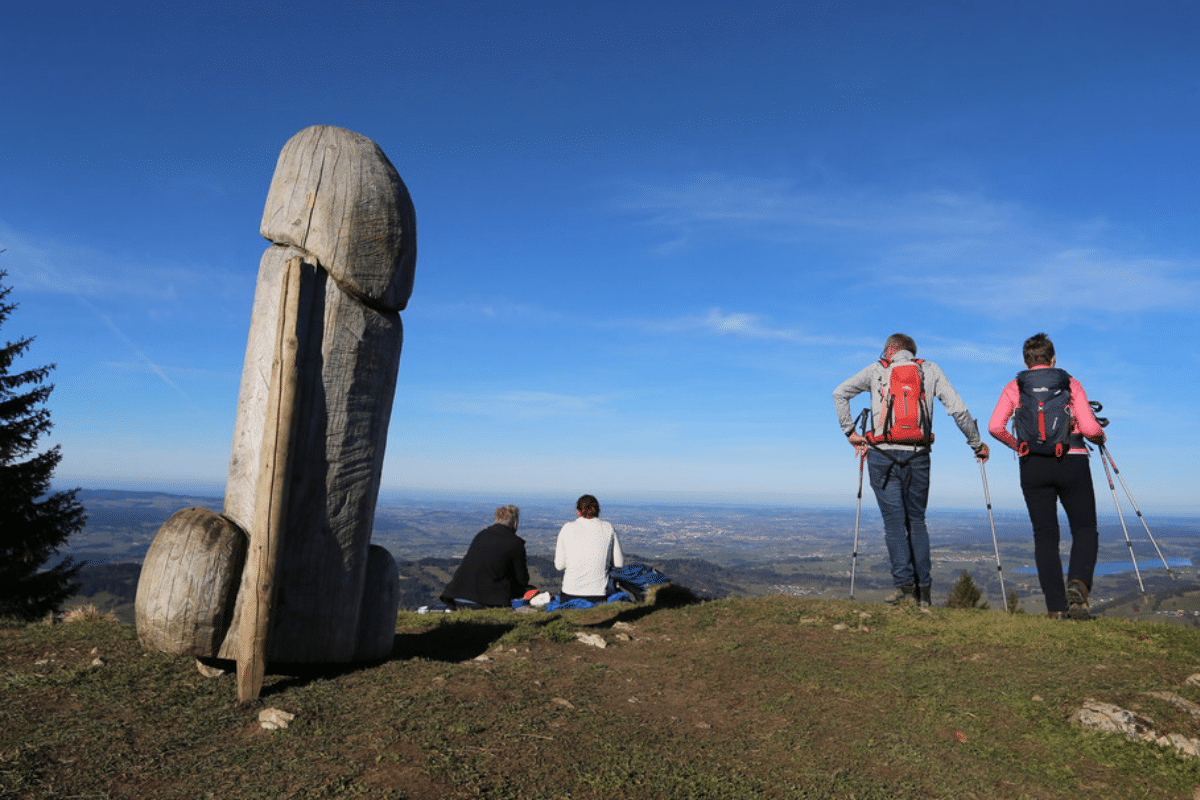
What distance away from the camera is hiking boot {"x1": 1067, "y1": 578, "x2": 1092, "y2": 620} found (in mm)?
6863

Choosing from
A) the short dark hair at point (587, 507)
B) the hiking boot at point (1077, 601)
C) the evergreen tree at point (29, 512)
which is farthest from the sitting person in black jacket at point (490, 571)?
the evergreen tree at point (29, 512)

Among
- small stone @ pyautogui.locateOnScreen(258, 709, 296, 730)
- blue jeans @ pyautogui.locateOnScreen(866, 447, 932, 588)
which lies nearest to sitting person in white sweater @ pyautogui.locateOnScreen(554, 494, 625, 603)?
blue jeans @ pyautogui.locateOnScreen(866, 447, 932, 588)

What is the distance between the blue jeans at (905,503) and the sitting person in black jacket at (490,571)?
16.5 feet

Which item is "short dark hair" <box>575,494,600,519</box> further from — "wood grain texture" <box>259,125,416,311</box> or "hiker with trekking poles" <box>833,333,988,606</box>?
"wood grain texture" <box>259,125,416,311</box>

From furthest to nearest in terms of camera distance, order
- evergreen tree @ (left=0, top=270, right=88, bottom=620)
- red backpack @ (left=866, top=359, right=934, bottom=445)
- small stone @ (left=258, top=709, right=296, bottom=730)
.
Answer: evergreen tree @ (left=0, top=270, right=88, bottom=620)
red backpack @ (left=866, top=359, right=934, bottom=445)
small stone @ (left=258, top=709, right=296, bottom=730)

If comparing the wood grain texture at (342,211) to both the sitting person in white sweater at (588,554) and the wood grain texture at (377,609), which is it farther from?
the sitting person in white sweater at (588,554)

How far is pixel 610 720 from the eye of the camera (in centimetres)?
412

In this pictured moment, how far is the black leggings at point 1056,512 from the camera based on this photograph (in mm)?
6973

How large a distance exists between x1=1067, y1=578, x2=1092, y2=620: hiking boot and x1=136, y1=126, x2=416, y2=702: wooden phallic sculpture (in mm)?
6526

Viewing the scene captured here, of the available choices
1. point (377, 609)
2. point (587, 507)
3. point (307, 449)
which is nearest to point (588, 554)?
point (587, 507)

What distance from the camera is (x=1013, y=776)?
377cm

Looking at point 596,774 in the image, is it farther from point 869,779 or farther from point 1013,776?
point 1013,776

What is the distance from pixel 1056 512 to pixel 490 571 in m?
7.15

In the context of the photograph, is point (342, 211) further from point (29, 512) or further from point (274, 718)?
point (29, 512)
